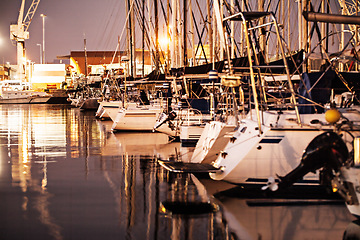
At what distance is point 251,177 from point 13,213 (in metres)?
3.99

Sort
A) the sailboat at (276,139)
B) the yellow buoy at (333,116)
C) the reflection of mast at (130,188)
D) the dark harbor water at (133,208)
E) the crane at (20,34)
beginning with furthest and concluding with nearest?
the crane at (20,34)
the sailboat at (276,139)
the yellow buoy at (333,116)
the reflection of mast at (130,188)
the dark harbor water at (133,208)

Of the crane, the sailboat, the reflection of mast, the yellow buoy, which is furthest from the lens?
the crane

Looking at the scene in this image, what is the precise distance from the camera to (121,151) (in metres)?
16.8

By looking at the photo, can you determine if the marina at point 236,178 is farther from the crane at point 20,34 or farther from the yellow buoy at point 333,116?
the crane at point 20,34

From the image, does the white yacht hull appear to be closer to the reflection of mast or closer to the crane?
the reflection of mast

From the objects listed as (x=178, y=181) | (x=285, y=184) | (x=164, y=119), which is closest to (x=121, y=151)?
(x=164, y=119)

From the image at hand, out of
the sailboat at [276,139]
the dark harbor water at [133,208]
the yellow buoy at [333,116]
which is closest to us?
the dark harbor water at [133,208]

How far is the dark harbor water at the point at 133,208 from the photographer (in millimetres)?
7363

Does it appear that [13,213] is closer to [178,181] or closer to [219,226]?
[219,226]

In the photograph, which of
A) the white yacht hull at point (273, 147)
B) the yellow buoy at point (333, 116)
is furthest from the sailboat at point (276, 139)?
the yellow buoy at point (333, 116)

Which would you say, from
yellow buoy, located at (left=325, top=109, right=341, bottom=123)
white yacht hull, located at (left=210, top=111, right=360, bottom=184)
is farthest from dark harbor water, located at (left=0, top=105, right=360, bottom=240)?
yellow buoy, located at (left=325, top=109, right=341, bottom=123)

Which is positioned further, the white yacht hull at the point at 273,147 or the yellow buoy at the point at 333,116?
the white yacht hull at the point at 273,147

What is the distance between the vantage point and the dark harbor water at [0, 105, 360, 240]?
7.36 m

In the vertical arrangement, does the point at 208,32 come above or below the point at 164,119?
above
